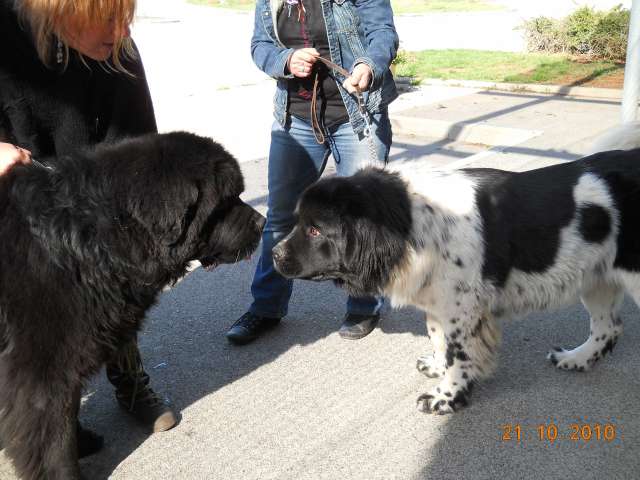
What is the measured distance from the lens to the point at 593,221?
3.12 metres

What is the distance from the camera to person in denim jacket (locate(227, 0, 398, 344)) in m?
3.34

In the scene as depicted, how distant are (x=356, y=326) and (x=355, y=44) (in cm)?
174

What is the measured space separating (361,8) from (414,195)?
1.14m

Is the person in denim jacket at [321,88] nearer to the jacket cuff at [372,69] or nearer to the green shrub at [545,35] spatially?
the jacket cuff at [372,69]

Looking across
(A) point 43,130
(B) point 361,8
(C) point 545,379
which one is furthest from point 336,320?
(A) point 43,130

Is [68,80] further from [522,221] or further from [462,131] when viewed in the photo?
[462,131]

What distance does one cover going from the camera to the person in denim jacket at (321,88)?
10.9ft

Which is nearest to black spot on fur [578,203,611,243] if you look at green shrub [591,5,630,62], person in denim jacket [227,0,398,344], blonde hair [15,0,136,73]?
person in denim jacket [227,0,398,344]

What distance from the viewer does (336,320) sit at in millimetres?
4246

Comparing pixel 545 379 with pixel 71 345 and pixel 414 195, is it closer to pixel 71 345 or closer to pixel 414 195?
pixel 414 195

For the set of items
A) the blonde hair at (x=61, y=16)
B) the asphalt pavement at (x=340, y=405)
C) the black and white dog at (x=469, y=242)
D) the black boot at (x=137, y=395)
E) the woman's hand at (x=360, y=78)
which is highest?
the blonde hair at (x=61, y=16)

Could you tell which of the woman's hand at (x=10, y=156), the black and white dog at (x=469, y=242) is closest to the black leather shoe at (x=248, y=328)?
the black and white dog at (x=469, y=242)

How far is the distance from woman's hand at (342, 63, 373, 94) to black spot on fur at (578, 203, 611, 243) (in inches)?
50.4

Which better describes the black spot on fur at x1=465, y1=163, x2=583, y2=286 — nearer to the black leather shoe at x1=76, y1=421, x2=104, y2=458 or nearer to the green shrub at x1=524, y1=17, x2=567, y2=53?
the black leather shoe at x1=76, y1=421, x2=104, y2=458
